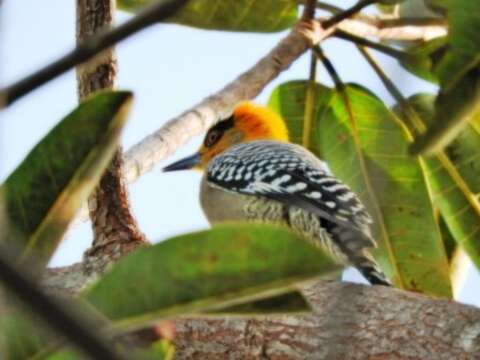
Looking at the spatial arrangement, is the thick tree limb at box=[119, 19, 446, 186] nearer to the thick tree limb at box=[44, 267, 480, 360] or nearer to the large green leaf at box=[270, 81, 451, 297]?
the large green leaf at box=[270, 81, 451, 297]

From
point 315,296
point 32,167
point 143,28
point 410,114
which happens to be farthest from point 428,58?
point 143,28

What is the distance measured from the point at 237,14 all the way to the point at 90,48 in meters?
4.76

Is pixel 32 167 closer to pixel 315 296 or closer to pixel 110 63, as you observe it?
pixel 315 296

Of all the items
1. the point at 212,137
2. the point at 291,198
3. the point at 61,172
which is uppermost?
the point at 61,172

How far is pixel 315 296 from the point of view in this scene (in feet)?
11.0

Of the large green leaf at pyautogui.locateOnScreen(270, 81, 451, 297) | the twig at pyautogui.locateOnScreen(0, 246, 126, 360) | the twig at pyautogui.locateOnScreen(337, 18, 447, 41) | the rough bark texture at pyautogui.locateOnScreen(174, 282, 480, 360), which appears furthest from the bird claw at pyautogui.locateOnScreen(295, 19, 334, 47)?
the twig at pyautogui.locateOnScreen(0, 246, 126, 360)

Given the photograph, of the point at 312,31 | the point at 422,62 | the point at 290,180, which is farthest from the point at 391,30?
the point at 290,180

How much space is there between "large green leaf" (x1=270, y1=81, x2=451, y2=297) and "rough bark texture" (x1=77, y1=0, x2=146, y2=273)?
1.60 m

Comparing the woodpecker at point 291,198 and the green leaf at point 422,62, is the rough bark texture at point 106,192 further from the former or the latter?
the green leaf at point 422,62

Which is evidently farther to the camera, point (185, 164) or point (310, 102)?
point (185, 164)

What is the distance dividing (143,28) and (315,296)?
2.55m

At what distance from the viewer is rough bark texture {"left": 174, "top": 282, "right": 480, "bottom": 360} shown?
117 inches

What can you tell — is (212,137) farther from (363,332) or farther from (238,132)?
(363,332)

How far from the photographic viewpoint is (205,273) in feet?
4.69
